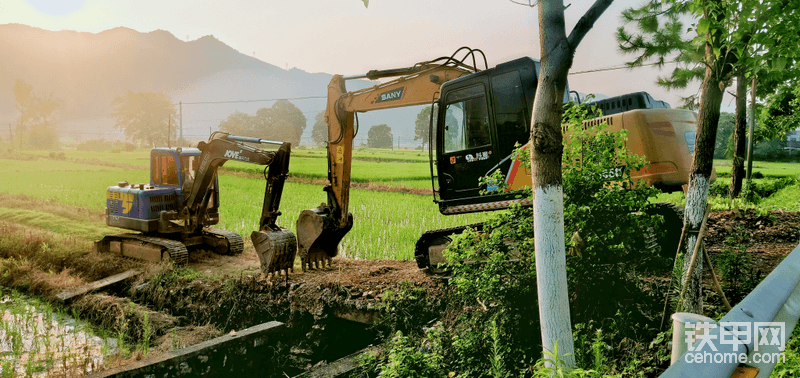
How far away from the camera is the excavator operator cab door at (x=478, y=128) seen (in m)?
6.14

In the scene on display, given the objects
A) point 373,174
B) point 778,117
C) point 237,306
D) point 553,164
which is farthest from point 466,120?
point 373,174

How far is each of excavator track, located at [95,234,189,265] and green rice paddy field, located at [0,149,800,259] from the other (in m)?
2.82

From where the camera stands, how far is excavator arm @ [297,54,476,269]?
7246 mm

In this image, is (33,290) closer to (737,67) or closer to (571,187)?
(571,187)

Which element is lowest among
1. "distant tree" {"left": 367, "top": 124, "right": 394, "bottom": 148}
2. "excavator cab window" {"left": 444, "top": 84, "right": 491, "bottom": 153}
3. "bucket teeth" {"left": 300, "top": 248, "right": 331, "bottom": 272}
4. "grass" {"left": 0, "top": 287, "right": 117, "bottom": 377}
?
"grass" {"left": 0, "top": 287, "right": 117, "bottom": 377}

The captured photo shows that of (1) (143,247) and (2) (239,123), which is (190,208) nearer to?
(1) (143,247)

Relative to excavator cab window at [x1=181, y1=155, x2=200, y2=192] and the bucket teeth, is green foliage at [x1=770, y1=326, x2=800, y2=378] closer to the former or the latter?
the bucket teeth

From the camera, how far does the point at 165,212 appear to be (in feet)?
30.0

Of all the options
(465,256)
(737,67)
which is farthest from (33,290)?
(737,67)

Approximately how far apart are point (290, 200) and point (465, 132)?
Result: 392 inches

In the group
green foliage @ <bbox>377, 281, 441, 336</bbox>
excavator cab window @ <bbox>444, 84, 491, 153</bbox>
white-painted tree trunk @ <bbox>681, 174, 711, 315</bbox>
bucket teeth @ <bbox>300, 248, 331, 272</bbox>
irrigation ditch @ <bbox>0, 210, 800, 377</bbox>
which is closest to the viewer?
white-painted tree trunk @ <bbox>681, 174, 711, 315</bbox>

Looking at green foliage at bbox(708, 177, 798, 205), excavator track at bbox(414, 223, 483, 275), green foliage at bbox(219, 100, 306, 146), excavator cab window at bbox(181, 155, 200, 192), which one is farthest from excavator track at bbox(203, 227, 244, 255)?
green foliage at bbox(219, 100, 306, 146)

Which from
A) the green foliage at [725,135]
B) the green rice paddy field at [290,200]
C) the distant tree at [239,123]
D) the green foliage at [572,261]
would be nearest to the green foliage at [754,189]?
the green rice paddy field at [290,200]

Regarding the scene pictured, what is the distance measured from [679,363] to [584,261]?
2595mm
